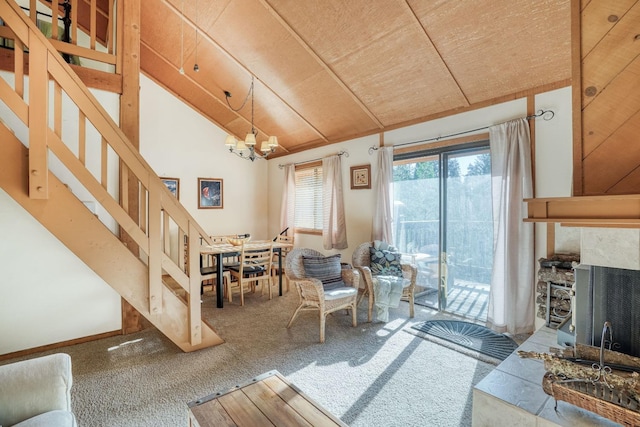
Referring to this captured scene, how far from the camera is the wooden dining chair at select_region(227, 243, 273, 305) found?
414cm

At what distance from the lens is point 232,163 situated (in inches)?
249

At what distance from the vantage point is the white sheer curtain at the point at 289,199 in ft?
19.7

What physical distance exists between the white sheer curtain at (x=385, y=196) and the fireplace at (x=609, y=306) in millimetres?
2545

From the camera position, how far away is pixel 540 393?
1544mm

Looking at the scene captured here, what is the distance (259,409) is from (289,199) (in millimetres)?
4697

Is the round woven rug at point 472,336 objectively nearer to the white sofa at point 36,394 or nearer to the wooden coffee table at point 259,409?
the wooden coffee table at point 259,409

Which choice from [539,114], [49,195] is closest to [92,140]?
[49,195]

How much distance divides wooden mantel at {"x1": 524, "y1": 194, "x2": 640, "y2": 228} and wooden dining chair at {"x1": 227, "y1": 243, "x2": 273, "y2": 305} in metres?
3.35

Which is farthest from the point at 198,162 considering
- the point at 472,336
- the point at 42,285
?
the point at 472,336

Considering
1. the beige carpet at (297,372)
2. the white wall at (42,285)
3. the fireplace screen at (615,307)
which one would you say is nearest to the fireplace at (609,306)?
the fireplace screen at (615,307)

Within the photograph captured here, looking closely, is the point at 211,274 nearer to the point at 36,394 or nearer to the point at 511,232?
the point at 36,394

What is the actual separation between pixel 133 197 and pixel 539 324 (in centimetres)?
440

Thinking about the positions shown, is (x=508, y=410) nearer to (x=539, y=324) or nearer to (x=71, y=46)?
(x=539, y=324)

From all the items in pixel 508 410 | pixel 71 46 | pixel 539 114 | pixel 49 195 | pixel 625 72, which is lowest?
pixel 508 410
